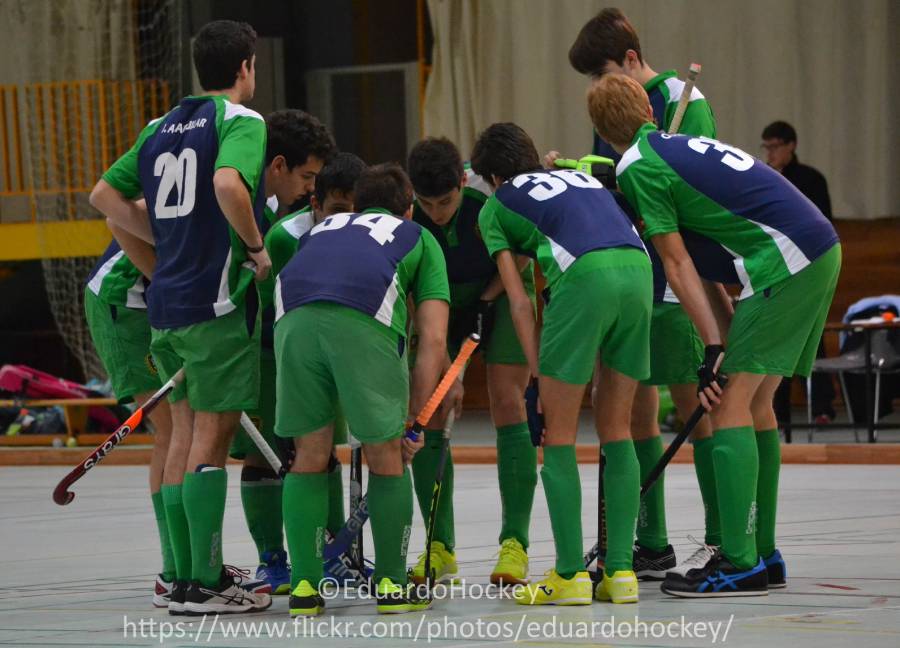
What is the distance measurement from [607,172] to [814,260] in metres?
0.96

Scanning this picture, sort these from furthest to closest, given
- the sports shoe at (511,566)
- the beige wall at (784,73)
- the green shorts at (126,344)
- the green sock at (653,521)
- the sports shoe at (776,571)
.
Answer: the beige wall at (784,73), the green shorts at (126,344), the green sock at (653,521), the sports shoe at (511,566), the sports shoe at (776,571)

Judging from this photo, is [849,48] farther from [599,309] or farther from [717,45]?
[599,309]

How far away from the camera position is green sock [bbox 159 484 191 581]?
16.4 feet

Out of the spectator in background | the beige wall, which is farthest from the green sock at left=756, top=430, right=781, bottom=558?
the beige wall

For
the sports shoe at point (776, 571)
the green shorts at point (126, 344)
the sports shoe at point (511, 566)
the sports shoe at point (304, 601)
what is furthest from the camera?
the green shorts at point (126, 344)

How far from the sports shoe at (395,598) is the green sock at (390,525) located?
0.03m

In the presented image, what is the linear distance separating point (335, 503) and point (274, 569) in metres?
0.31

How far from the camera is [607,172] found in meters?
5.65

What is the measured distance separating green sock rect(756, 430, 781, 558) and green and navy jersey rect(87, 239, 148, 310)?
2139mm

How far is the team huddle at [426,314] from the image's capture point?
4.76 meters

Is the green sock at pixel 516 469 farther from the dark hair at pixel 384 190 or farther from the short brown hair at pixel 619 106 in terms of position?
the short brown hair at pixel 619 106

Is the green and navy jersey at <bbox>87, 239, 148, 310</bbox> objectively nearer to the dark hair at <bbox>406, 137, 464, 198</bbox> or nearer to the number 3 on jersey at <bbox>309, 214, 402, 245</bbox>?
the number 3 on jersey at <bbox>309, 214, 402, 245</bbox>

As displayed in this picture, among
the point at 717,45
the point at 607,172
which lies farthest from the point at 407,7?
the point at 607,172

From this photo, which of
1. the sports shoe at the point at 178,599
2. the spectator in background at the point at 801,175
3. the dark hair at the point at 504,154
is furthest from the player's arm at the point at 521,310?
the spectator in background at the point at 801,175
